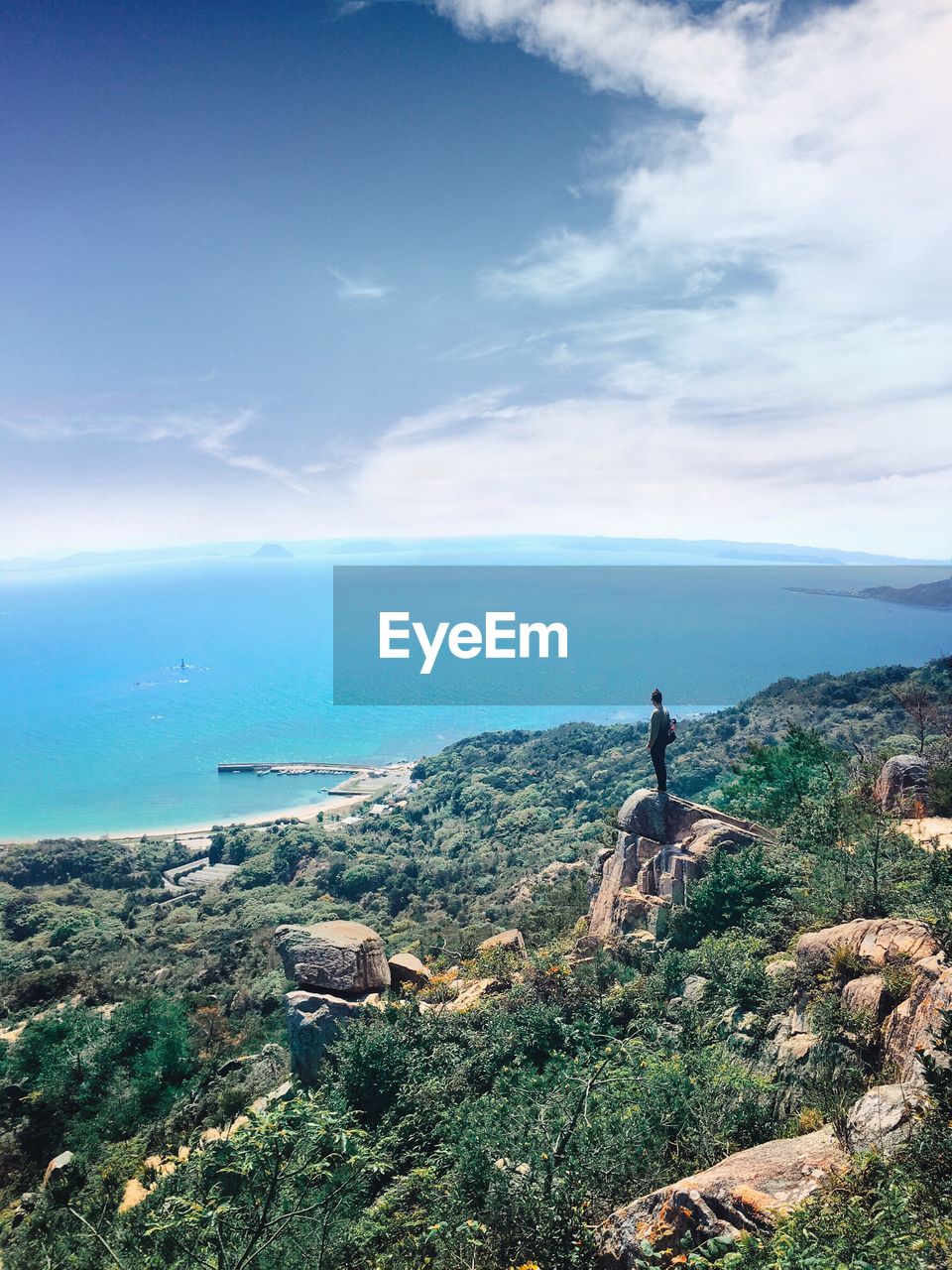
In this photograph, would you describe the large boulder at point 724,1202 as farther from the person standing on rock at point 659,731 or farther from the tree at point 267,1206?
the person standing on rock at point 659,731

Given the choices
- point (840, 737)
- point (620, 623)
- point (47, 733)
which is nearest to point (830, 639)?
point (620, 623)

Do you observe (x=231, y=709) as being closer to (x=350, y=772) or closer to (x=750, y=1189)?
(x=350, y=772)

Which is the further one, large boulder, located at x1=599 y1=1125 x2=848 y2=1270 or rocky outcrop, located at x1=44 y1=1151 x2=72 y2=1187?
rocky outcrop, located at x1=44 y1=1151 x2=72 y2=1187

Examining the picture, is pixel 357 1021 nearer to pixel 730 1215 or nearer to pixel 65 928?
pixel 730 1215

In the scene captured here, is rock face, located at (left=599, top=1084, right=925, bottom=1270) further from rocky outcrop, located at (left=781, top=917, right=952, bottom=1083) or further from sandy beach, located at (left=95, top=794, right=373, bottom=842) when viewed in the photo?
sandy beach, located at (left=95, top=794, right=373, bottom=842)

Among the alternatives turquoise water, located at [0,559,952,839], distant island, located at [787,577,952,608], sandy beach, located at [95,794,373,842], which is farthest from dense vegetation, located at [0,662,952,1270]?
distant island, located at [787,577,952,608]
